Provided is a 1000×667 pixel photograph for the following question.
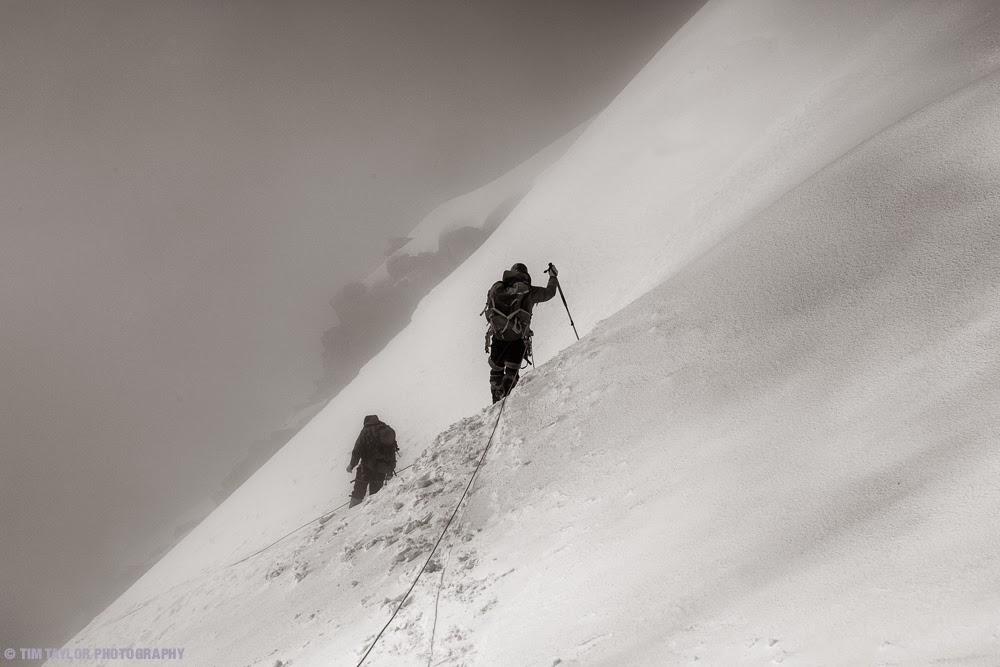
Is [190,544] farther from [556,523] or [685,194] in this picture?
[685,194]

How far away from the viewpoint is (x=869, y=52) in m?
13.2

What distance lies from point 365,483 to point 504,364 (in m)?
3.62

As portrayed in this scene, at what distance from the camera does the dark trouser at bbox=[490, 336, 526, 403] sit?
977 centimetres

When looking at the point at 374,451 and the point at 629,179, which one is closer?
the point at 374,451

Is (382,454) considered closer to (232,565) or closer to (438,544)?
(232,565)

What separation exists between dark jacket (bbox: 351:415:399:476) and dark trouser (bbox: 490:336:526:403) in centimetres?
246

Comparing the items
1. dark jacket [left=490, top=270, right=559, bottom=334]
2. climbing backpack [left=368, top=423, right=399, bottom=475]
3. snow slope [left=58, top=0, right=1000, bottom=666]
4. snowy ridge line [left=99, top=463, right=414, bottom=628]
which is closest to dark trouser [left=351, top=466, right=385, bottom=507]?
climbing backpack [left=368, top=423, right=399, bottom=475]

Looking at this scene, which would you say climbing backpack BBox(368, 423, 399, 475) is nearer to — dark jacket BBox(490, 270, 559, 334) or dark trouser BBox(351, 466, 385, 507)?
dark trouser BBox(351, 466, 385, 507)

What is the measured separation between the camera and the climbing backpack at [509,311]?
30.2ft

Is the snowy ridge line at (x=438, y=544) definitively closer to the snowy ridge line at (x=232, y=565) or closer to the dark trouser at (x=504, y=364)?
the dark trouser at (x=504, y=364)

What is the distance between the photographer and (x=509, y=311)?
933 cm

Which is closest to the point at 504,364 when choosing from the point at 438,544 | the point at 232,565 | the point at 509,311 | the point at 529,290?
the point at 509,311

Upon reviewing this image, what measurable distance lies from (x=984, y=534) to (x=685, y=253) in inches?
346

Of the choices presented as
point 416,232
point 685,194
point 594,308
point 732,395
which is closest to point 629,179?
point 685,194
